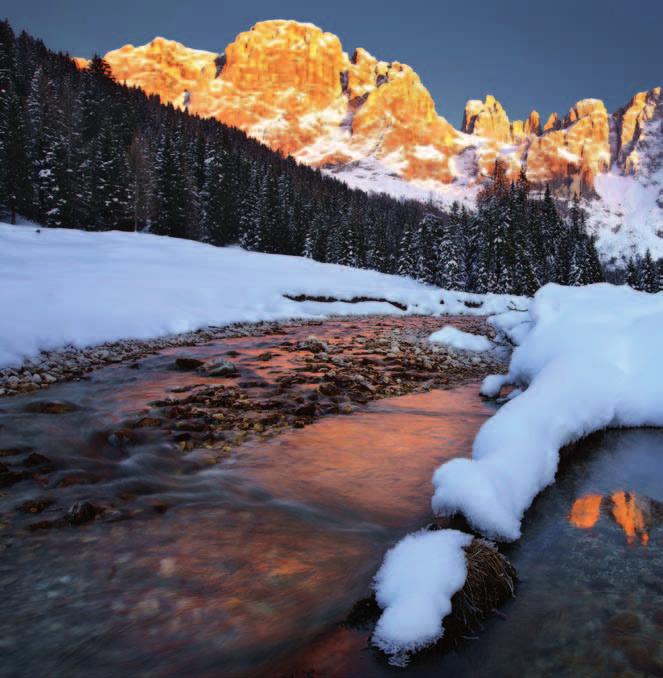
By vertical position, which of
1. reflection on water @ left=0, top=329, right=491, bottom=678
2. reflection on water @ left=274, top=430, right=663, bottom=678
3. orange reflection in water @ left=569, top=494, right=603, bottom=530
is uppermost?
orange reflection in water @ left=569, top=494, right=603, bottom=530

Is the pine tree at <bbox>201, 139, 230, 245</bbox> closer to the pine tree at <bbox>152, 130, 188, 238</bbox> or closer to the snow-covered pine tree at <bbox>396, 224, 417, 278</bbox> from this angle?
the pine tree at <bbox>152, 130, 188, 238</bbox>

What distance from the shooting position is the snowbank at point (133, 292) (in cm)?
1102

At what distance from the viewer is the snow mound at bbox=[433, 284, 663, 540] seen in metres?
3.49

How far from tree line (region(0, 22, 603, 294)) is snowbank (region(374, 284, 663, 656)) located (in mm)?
47008

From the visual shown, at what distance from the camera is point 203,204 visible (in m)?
60.6

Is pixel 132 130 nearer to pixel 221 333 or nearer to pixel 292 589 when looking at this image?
pixel 221 333

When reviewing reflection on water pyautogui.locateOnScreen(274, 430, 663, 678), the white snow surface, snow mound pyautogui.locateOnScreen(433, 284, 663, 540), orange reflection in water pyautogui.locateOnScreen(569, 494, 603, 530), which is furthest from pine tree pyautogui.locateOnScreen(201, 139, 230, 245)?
reflection on water pyautogui.locateOnScreen(274, 430, 663, 678)

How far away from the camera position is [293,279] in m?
29.5

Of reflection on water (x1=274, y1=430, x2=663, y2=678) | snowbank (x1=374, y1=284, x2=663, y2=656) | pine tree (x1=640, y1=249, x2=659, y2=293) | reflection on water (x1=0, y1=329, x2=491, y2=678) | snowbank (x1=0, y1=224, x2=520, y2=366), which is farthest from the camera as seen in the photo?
pine tree (x1=640, y1=249, x2=659, y2=293)

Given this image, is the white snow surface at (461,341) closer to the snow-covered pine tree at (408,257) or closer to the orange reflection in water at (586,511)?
the orange reflection in water at (586,511)

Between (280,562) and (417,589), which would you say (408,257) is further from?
(417,589)

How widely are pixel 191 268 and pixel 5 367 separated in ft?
57.0

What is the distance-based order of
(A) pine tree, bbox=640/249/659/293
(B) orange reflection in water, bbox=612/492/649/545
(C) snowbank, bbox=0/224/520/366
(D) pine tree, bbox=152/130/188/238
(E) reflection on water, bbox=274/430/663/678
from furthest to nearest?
(A) pine tree, bbox=640/249/659/293 < (D) pine tree, bbox=152/130/188/238 < (C) snowbank, bbox=0/224/520/366 < (B) orange reflection in water, bbox=612/492/649/545 < (E) reflection on water, bbox=274/430/663/678

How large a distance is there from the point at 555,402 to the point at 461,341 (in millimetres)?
11165
